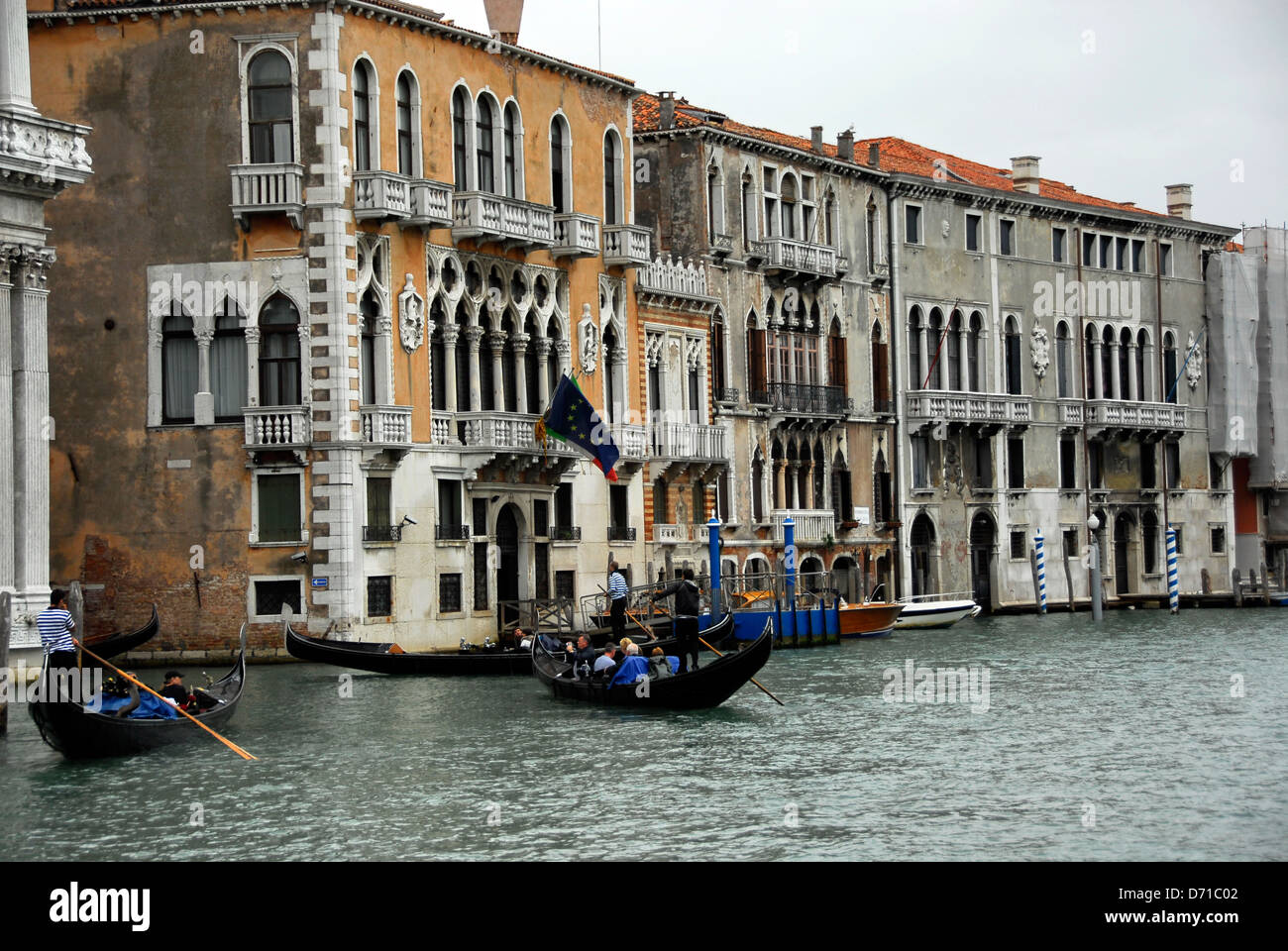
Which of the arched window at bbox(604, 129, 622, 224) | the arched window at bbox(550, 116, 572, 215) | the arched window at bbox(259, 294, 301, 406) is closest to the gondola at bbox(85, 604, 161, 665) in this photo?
the arched window at bbox(259, 294, 301, 406)

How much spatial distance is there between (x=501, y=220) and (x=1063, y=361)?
67.1 feet

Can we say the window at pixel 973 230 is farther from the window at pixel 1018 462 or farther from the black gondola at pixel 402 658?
the black gondola at pixel 402 658

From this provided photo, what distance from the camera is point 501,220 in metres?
29.2

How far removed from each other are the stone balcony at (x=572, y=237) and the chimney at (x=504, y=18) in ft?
9.11

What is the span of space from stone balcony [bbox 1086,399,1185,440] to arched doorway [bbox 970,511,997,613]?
4.34 m

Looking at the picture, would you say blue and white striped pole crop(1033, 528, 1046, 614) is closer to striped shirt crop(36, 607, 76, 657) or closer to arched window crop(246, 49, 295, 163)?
arched window crop(246, 49, 295, 163)

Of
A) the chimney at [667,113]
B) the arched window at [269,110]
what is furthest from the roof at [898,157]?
the arched window at [269,110]

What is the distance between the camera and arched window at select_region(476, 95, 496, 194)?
2966cm

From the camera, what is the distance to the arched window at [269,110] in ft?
87.9

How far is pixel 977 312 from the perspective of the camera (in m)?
43.8

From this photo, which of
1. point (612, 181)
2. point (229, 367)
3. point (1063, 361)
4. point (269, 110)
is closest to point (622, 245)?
point (612, 181)
